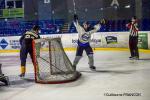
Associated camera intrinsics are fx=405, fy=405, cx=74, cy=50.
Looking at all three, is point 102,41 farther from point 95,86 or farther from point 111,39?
point 95,86

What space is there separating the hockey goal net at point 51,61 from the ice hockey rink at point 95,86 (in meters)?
0.34

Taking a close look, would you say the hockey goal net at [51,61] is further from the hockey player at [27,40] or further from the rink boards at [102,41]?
the rink boards at [102,41]

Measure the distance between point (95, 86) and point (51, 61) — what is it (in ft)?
6.15

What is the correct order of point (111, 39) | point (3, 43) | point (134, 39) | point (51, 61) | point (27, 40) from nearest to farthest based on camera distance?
point (27, 40) < point (51, 61) < point (134, 39) < point (111, 39) < point (3, 43)

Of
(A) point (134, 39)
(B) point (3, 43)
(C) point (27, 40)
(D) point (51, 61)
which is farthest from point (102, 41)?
(C) point (27, 40)

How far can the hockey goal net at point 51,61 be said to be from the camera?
32.2 ft

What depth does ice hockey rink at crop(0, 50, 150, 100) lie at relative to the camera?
772 cm

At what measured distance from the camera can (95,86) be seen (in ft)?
28.6

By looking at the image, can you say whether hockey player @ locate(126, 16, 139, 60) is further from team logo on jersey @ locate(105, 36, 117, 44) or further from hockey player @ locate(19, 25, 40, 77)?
hockey player @ locate(19, 25, 40, 77)

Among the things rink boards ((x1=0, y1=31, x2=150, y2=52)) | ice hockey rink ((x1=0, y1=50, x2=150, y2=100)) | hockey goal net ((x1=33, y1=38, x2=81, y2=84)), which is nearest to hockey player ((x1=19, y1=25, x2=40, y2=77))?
hockey goal net ((x1=33, y1=38, x2=81, y2=84))

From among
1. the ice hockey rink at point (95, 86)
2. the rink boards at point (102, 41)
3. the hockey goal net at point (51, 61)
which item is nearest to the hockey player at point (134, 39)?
the ice hockey rink at point (95, 86)

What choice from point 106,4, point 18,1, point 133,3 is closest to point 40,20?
point 18,1

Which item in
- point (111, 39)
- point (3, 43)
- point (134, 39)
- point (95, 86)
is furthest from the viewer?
point (3, 43)

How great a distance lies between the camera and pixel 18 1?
20.2 m
